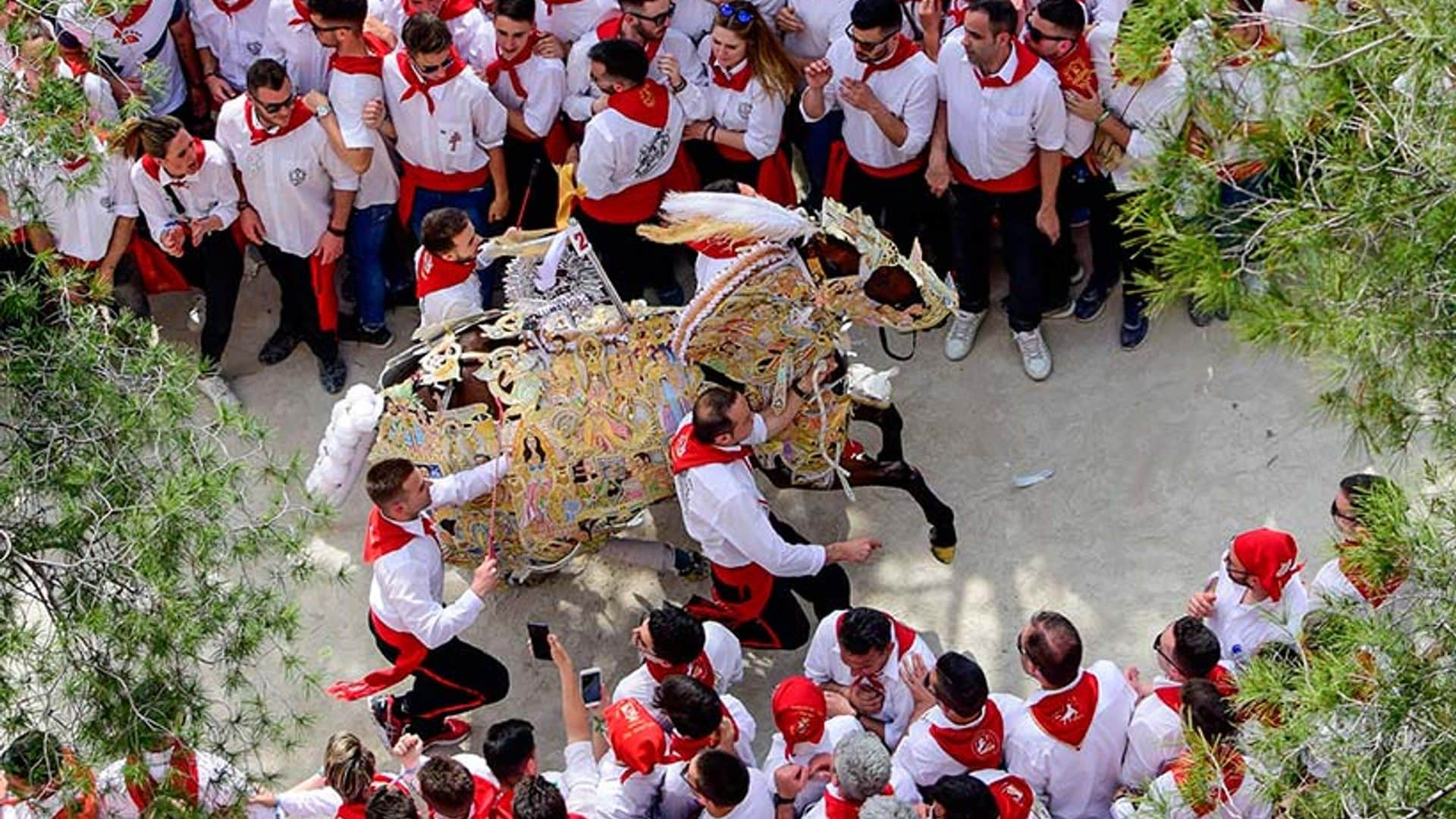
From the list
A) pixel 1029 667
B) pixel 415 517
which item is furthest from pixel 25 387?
pixel 1029 667

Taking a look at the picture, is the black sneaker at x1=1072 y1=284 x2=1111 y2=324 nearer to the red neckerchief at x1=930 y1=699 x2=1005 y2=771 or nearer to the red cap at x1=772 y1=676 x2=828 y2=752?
the red neckerchief at x1=930 y1=699 x2=1005 y2=771

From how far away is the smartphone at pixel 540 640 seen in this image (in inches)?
256

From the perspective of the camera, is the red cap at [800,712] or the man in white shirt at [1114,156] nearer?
the red cap at [800,712]

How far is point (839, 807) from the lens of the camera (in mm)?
5559

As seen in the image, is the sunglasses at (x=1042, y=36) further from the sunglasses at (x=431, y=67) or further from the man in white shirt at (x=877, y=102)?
the sunglasses at (x=431, y=67)

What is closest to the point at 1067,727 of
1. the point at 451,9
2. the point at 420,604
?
the point at 420,604

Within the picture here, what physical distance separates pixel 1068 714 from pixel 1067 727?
39mm

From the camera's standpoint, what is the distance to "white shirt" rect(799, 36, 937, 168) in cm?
744

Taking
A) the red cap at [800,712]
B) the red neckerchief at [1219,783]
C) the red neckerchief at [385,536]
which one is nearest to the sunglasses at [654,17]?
the red neckerchief at [385,536]

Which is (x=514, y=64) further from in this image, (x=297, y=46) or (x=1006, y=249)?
(x=1006, y=249)

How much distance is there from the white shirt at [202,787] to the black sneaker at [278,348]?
3586 mm

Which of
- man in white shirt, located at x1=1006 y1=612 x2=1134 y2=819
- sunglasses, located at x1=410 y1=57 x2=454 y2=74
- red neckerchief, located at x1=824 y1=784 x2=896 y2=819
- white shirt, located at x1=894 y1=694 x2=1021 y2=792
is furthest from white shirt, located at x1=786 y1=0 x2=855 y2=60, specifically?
red neckerchief, located at x1=824 y1=784 x2=896 y2=819

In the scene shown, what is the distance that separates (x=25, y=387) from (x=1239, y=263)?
110 inches

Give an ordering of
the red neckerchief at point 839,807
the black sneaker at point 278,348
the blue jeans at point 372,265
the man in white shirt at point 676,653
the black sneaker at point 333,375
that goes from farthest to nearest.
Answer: the black sneaker at point 278,348 → the black sneaker at point 333,375 → the blue jeans at point 372,265 → the man in white shirt at point 676,653 → the red neckerchief at point 839,807
